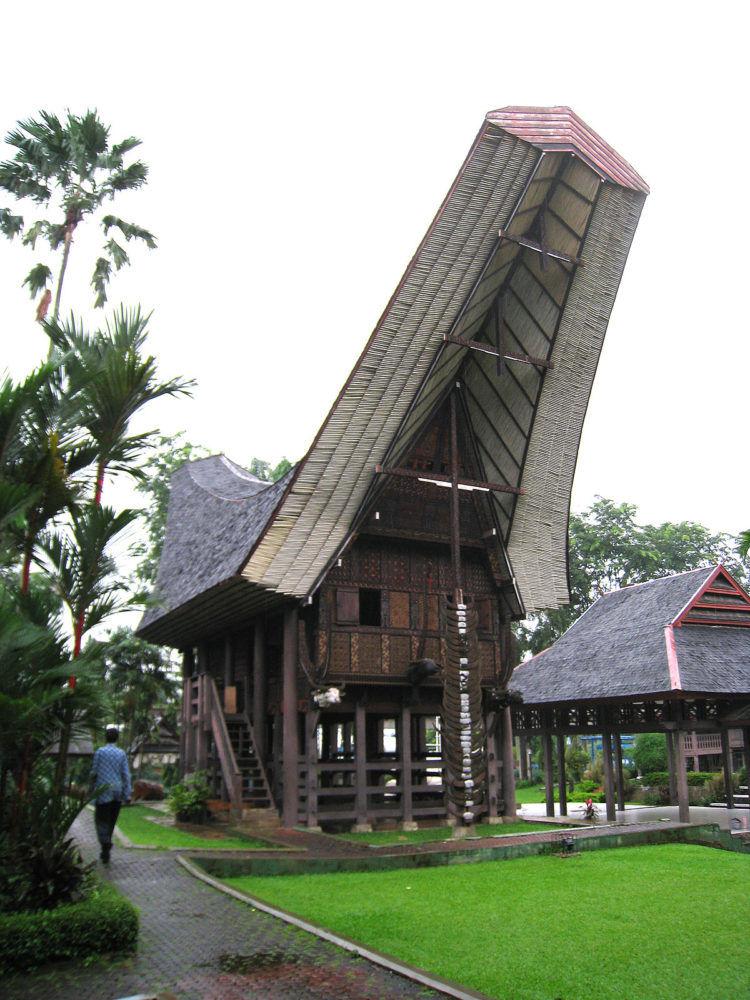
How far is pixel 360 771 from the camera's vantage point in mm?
16250

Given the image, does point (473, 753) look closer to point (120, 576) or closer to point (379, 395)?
point (379, 395)

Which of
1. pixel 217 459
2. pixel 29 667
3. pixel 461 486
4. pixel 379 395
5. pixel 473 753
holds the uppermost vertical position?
pixel 217 459

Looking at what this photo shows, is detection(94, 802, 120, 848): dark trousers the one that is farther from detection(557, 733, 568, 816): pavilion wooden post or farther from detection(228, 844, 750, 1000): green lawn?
detection(557, 733, 568, 816): pavilion wooden post

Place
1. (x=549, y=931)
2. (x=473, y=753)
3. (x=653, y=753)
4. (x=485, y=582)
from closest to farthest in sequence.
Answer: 1. (x=549, y=931)
2. (x=473, y=753)
3. (x=485, y=582)
4. (x=653, y=753)

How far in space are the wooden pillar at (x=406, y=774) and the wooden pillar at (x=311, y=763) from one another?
1726 millimetres

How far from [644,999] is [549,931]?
1.90 m

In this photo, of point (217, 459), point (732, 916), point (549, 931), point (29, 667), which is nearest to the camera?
point (29, 667)

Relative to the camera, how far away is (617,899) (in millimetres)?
8914

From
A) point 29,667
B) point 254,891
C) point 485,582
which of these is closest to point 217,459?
point 485,582

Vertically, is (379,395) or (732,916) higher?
(379,395)

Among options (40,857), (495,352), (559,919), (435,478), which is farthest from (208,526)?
(40,857)

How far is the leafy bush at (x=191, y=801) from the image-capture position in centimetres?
1648

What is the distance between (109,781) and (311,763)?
6.39 metres

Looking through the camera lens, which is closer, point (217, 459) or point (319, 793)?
point (319, 793)
